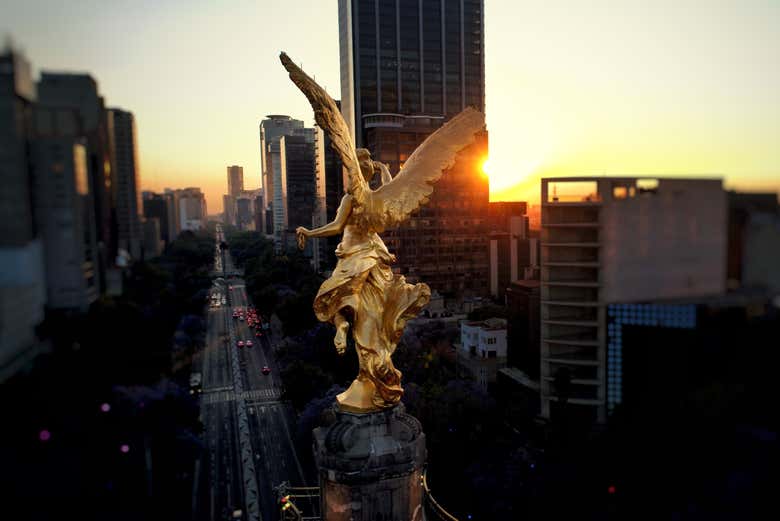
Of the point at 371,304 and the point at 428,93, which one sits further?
the point at 428,93

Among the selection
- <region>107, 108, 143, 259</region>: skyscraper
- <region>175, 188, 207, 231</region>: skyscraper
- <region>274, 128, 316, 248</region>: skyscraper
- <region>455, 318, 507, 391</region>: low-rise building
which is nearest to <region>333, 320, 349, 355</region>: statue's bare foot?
<region>175, 188, 207, 231</region>: skyscraper

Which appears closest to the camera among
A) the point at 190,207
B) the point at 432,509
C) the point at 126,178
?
the point at 126,178

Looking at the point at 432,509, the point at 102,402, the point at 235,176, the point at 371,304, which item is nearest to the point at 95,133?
the point at 102,402

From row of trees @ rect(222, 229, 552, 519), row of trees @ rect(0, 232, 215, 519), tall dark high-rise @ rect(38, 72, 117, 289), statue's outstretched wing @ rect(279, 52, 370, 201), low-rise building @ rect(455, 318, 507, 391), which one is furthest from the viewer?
low-rise building @ rect(455, 318, 507, 391)

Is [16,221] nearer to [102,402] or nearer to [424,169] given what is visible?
[102,402]

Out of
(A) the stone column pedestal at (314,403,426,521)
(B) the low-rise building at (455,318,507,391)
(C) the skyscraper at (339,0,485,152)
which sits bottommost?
(B) the low-rise building at (455,318,507,391)

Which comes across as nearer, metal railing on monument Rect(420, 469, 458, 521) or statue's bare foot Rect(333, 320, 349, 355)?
statue's bare foot Rect(333, 320, 349, 355)

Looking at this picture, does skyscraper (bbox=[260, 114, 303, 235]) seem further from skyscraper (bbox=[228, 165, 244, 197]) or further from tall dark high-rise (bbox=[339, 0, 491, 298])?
skyscraper (bbox=[228, 165, 244, 197])

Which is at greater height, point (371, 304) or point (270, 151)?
point (270, 151)
